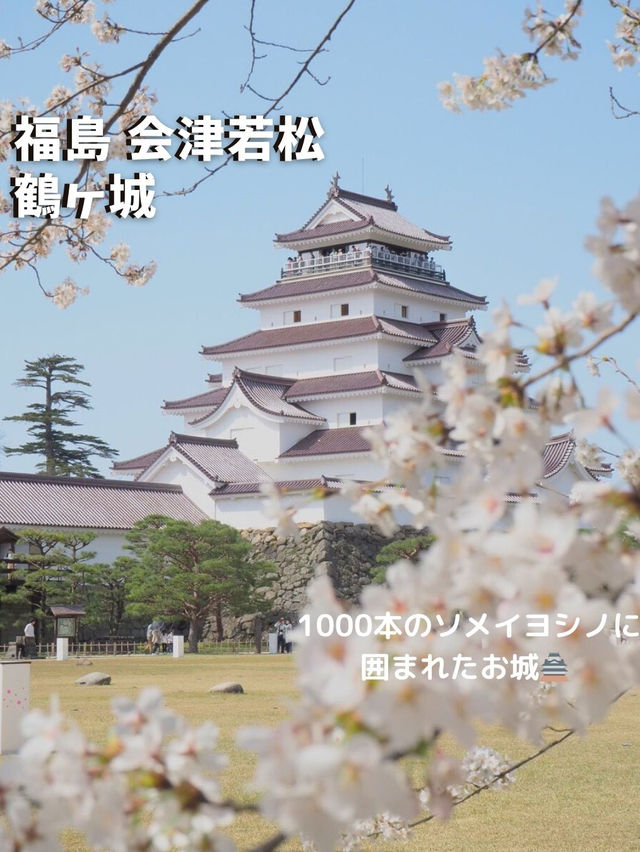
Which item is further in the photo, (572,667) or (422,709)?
(572,667)

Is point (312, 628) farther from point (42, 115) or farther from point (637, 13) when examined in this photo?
point (637, 13)

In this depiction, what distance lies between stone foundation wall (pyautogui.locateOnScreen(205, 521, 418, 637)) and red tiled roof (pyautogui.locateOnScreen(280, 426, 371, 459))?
2.17m

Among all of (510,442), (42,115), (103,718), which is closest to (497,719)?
(510,442)

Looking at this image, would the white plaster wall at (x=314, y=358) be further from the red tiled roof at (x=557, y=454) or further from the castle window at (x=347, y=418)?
the red tiled roof at (x=557, y=454)

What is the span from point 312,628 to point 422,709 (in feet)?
0.46

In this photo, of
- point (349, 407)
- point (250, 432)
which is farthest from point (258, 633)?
point (349, 407)

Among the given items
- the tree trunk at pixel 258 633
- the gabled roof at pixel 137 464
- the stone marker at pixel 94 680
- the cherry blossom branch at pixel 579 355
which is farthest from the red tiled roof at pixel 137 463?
the cherry blossom branch at pixel 579 355

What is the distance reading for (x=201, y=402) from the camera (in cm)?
3850

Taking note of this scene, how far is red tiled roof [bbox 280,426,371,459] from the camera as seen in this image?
109 ft

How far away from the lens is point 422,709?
114 centimetres

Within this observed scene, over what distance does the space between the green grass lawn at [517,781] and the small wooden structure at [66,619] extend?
965cm

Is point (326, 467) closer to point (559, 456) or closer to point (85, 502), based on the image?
point (85, 502)

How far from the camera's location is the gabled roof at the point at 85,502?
2997 cm

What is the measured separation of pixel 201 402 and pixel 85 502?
783 centimetres
